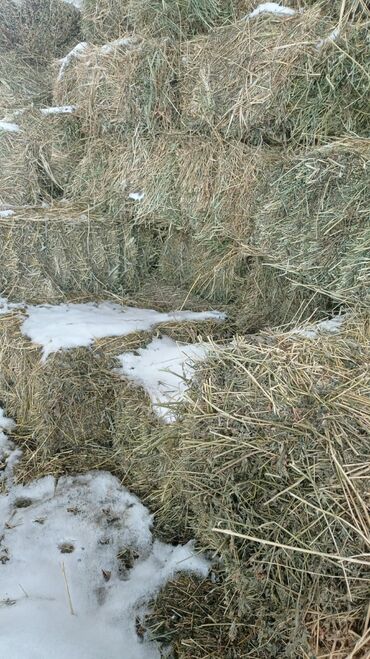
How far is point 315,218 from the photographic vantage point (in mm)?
2236

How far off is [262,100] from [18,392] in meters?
1.98

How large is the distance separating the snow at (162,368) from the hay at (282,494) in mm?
309

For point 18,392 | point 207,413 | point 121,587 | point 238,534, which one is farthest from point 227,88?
point 121,587

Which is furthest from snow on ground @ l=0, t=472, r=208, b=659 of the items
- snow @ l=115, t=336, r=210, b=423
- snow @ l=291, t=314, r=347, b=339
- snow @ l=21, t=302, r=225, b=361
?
snow @ l=291, t=314, r=347, b=339

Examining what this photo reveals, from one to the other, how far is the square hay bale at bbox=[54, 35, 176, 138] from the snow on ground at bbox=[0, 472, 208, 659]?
82.0 inches

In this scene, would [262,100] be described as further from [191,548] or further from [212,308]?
[191,548]

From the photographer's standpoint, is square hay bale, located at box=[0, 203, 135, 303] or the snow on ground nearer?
the snow on ground

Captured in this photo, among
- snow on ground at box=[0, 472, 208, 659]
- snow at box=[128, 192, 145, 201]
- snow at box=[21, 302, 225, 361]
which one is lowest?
snow on ground at box=[0, 472, 208, 659]

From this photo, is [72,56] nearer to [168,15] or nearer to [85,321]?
[168,15]

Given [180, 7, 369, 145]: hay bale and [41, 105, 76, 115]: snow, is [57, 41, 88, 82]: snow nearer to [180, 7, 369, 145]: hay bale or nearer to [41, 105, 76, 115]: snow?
[41, 105, 76, 115]: snow

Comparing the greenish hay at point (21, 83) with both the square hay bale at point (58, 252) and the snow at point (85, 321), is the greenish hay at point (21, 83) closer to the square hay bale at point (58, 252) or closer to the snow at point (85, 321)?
the square hay bale at point (58, 252)

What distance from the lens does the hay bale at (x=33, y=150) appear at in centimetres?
345

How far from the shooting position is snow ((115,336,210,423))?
→ 215 centimetres

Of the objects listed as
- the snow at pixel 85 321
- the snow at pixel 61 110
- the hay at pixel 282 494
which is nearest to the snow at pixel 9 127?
the snow at pixel 61 110
